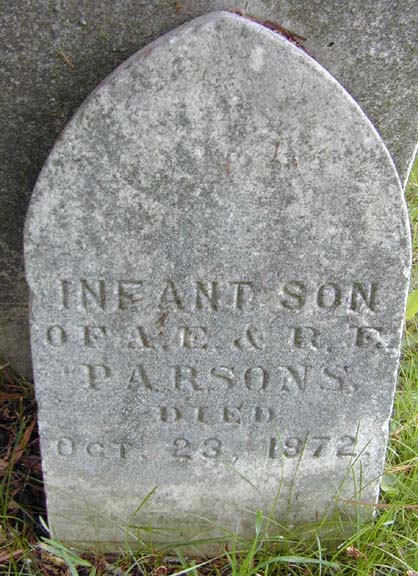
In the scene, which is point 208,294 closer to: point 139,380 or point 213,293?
point 213,293

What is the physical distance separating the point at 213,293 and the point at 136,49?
1.70 ft

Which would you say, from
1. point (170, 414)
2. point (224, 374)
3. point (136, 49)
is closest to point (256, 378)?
point (224, 374)

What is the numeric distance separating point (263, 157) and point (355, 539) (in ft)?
3.08

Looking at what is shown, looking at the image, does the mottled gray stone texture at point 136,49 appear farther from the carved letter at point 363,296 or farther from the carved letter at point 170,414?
the carved letter at point 170,414

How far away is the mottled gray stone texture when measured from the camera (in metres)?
1.38

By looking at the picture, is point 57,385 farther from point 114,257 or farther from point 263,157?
point 263,157

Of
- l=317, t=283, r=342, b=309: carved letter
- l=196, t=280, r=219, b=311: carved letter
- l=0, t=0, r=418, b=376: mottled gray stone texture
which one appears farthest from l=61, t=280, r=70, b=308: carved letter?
l=317, t=283, r=342, b=309: carved letter

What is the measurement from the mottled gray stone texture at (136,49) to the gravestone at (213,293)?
0.23 m

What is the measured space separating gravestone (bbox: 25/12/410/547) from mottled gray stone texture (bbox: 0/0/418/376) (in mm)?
229

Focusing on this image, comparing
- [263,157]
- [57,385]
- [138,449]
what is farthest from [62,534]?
[263,157]

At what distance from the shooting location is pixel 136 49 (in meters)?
1.42

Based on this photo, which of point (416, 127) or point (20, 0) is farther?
point (416, 127)

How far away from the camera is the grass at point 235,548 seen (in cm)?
162

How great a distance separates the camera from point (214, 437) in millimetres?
1586
